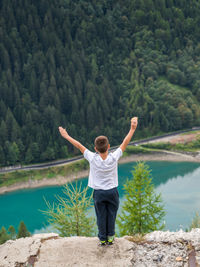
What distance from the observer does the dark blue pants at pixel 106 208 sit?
733cm

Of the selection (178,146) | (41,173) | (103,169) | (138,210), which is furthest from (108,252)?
(178,146)

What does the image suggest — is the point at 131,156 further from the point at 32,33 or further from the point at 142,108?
the point at 32,33

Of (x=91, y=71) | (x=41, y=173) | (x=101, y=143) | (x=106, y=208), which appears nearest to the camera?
(x=101, y=143)

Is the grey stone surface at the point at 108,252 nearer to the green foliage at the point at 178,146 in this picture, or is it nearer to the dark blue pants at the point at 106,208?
the dark blue pants at the point at 106,208

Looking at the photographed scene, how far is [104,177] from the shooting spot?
7273mm

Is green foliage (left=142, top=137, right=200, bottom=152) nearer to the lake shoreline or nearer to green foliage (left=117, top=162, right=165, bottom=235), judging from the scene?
the lake shoreline

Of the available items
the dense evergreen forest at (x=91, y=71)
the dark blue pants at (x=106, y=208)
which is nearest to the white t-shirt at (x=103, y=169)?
the dark blue pants at (x=106, y=208)

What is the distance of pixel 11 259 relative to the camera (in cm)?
758

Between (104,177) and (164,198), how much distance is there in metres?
55.5

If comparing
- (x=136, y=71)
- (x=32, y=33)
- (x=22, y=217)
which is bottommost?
(x=22, y=217)

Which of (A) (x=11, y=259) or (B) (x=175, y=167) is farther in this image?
(B) (x=175, y=167)

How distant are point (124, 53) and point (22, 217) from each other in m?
76.6

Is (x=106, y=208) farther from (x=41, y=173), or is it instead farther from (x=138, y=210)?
(x=41, y=173)

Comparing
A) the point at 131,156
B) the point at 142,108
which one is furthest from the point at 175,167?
the point at 142,108
